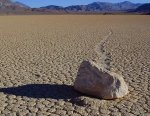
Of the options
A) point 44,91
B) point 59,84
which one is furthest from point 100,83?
point 59,84

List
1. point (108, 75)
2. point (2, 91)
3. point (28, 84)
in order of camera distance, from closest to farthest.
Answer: point (108, 75) < point (2, 91) < point (28, 84)

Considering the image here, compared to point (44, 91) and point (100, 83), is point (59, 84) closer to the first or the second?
point (44, 91)

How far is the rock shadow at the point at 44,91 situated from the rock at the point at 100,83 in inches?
9.6

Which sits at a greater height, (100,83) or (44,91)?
(100,83)

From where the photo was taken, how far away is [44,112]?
18.6 ft

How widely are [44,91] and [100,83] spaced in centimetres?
104

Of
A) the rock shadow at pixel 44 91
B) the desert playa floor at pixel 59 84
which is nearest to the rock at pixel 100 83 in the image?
the desert playa floor at pixel 59 84

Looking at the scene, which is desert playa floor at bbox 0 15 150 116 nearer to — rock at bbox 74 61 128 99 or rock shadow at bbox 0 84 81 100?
rock shadow at bbox 0 84 81 100

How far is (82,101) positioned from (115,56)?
548 centimetres

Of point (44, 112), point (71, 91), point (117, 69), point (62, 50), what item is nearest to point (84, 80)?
point (71, 91)

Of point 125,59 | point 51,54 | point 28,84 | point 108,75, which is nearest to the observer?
point 108,75

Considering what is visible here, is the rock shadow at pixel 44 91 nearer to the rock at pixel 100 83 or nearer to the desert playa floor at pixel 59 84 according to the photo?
the desert playa floor at pixel 59 84

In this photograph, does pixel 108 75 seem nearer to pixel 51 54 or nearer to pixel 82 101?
pixel 82 101

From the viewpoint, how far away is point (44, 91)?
6.68 m
